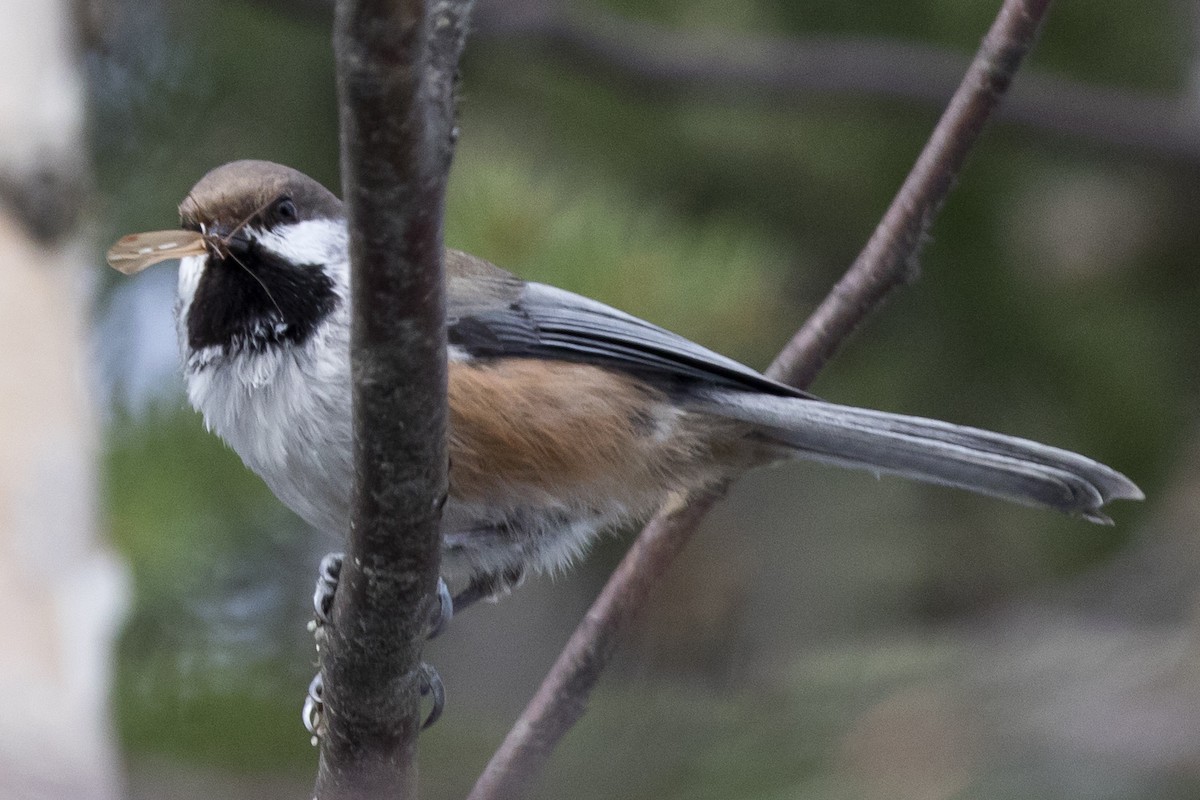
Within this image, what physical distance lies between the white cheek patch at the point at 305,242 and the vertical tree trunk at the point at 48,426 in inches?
28.1

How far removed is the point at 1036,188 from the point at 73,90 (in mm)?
2991

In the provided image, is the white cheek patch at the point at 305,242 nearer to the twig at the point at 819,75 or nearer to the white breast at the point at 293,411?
the white breast at the point at 293,411

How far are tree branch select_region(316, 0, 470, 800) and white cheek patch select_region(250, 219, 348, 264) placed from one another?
851 mm

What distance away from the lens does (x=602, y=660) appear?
2543 millimetres

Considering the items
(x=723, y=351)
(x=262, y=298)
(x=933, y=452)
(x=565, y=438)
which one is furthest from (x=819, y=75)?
(x=262, y=298)

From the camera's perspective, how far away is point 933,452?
2.61 meters

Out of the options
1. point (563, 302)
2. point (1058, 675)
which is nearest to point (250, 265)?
point (563, 302)

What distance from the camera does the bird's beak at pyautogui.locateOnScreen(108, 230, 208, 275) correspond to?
2.29 metres

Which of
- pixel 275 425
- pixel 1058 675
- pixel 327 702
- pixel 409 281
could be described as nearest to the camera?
pixel 409 281

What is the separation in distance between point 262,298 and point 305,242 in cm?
13

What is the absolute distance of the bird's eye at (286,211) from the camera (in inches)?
102

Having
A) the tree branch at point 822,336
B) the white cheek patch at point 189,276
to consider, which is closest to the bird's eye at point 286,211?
the white cheek patch at point 189,276

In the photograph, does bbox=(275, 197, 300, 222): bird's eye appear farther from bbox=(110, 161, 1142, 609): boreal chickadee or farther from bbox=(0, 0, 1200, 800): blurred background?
bbox=(0, 0, 1200, 800): blurred background

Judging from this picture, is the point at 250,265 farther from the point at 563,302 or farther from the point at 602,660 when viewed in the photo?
the point at 602,660
